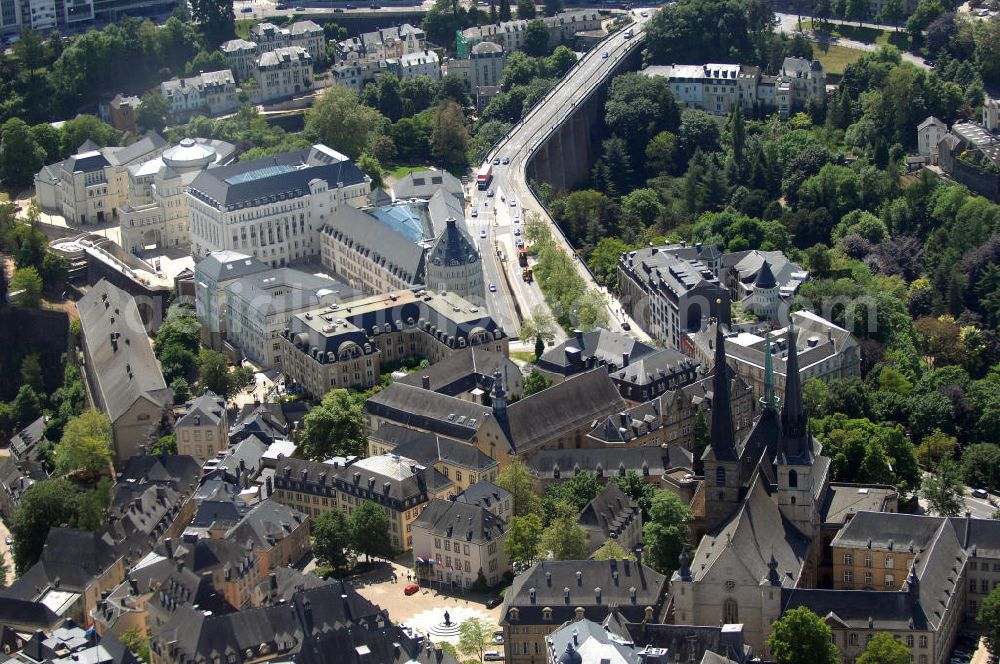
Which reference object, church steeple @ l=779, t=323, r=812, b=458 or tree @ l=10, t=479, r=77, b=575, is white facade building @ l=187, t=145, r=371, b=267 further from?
church steeple @ l=779, t=323, r=812, b=458

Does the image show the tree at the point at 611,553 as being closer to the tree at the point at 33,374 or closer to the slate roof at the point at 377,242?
the slate roof at the point at 377,242

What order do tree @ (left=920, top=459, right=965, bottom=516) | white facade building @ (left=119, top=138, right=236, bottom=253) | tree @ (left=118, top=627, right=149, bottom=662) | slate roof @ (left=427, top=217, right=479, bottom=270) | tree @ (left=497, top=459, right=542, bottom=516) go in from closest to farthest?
tree @ (left=118, top=627, right=149, bottom=662)
tree @ (left=497, top=459, right=542, bottom=516)
tree @ (left=920, top=459, right=965, bottom=516)
slate roof @ (left=427, top=217, right=479, bottom=270)
white facade building @ (left=119, top=138, right=236, bottom=253)

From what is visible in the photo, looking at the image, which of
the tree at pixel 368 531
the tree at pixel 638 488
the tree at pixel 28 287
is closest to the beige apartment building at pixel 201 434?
the tree at pixel 368 531

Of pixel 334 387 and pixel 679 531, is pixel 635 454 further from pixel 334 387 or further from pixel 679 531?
pixel 334 387

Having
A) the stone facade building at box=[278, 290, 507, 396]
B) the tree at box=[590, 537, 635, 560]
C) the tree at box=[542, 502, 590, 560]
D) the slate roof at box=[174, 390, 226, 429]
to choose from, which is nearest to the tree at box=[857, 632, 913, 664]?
the tree at box=[590, 537, 635, 560]

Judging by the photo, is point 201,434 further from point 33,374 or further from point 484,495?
point 33,374

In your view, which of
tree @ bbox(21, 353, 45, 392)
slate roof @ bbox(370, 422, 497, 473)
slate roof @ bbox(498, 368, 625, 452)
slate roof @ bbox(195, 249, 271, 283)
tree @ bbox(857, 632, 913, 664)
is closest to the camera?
tree @ bbox(857, 632, 913, 664)

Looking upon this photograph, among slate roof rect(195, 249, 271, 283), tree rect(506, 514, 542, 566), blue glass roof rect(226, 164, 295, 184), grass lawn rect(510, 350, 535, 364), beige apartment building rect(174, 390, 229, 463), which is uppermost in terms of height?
blue glass roof rect(226, 164, 295, 184)
